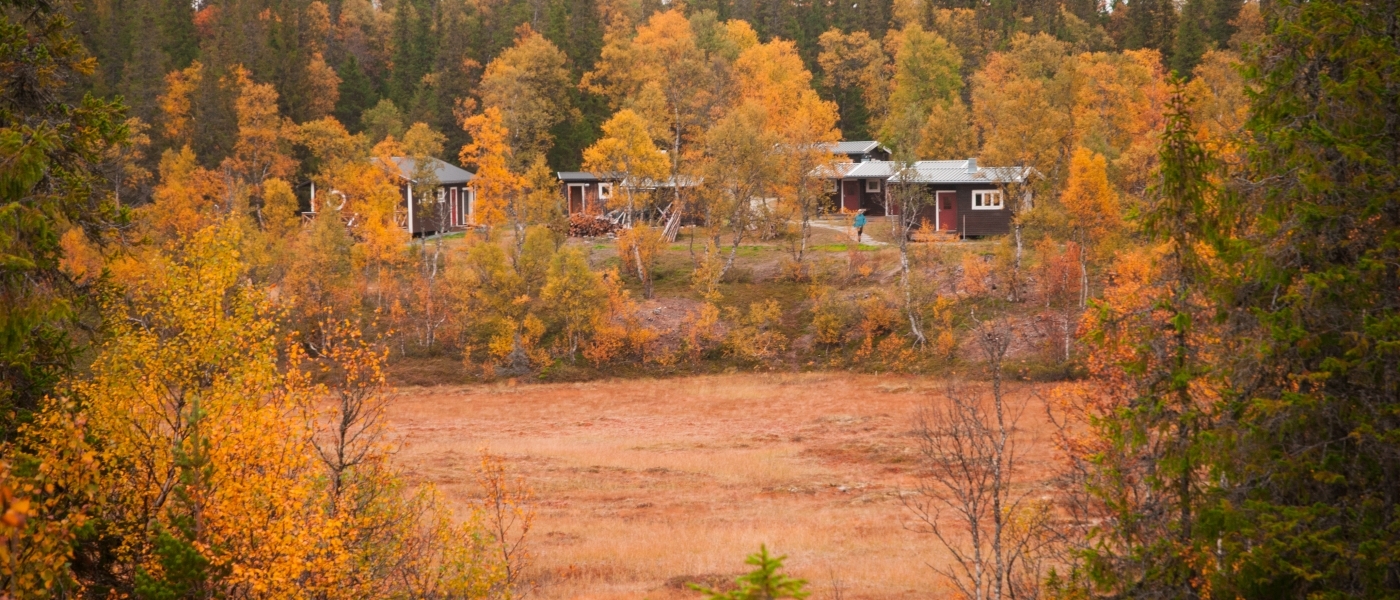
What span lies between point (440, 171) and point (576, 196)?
8.44 metres

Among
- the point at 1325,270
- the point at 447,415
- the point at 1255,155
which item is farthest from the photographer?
the point at 447,415

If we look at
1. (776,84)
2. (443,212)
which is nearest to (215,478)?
(443,212)

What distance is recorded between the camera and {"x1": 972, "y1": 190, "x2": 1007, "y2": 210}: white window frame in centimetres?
5728

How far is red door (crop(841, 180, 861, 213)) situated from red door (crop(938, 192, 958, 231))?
10242mm

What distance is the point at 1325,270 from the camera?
11.4m

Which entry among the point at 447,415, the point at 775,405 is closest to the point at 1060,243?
the point at 775,405

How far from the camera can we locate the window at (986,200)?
57.3 metres

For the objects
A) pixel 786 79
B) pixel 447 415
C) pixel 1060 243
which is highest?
pixel 786 79

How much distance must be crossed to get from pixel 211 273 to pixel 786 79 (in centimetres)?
5876

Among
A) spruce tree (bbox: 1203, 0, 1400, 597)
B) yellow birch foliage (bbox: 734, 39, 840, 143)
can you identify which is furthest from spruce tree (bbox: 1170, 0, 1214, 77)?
spruce tree (bbox: 1203, 0, 1400, 597)

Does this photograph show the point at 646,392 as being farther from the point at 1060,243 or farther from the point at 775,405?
the point at 1060,243

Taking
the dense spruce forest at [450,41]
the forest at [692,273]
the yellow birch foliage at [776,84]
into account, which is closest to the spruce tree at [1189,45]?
the dense spruce forest at [450,41]

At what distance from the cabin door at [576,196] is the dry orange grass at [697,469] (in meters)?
24.2

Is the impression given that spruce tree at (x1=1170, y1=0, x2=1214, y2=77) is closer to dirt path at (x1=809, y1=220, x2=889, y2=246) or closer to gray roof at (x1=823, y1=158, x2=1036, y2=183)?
gray roof at (x1=823, y1=158, x2=1036, y2=183)
